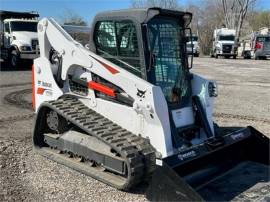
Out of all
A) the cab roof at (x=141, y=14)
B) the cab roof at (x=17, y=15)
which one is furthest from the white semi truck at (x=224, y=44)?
the cab roof at (x=141, y=14)

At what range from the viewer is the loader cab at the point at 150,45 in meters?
5.51

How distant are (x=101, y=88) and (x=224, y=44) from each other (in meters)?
37.3

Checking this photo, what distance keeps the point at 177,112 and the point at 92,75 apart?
49.5 inches

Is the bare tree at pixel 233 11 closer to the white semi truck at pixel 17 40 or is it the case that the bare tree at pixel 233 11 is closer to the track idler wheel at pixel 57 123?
the white semi truck at pixel 17 40

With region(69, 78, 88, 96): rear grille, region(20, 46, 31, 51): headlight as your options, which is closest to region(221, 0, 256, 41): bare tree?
region(20, 46, 31, 51): headlight

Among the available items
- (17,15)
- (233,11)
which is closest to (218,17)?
(233,11)

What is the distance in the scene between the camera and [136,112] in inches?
212

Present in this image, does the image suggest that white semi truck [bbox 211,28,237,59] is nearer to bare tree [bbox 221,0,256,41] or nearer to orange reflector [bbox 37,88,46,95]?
bare tree [bbox 221,0,256,41]

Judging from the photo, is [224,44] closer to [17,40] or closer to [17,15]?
[17,15]

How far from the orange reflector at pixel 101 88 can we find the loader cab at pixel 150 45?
14.5 inches

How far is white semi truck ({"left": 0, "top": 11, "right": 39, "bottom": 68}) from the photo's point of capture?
832 inches

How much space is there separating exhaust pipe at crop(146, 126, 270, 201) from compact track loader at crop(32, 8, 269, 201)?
13 mm

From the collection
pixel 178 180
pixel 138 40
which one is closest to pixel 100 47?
pixel 138 40

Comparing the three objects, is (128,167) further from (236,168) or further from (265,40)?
(265,40)
